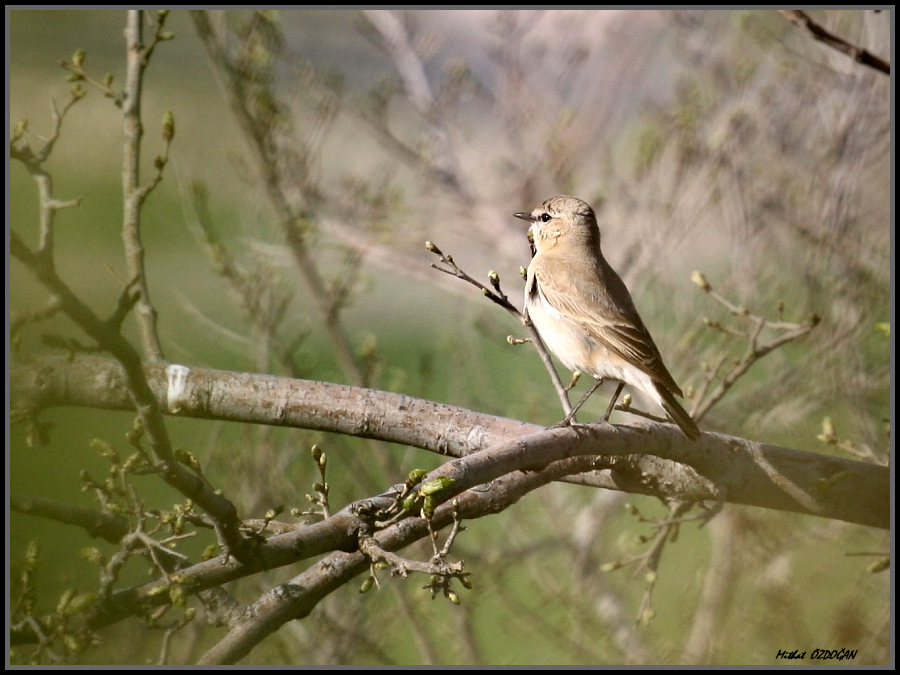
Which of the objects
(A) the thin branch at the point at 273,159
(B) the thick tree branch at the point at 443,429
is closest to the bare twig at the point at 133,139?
(B) the thick tree branch at the point at 443,429

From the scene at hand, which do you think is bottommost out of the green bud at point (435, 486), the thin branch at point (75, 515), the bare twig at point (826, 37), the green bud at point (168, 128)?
the thin branch at point (75, 515)

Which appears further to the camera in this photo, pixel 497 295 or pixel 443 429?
pixel 443 429

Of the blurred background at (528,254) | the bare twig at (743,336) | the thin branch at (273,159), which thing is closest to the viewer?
the bare twig at (743,336)

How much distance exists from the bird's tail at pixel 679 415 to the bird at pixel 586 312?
0.03 ft

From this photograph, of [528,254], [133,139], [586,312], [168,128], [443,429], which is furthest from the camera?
[528,254]

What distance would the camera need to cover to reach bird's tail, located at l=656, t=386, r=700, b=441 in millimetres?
2934

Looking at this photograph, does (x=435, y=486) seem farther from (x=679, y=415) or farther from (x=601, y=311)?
(x=601, y=311)

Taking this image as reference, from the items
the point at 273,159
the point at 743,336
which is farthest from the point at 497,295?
the point at 273,159

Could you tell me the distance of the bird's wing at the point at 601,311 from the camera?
336 centimetres

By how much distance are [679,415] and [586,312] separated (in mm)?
678

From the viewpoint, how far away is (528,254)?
16.0 ft

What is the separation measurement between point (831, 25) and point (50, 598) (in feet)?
14.9

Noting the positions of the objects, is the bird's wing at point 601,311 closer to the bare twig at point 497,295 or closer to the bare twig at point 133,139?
the bare twig at point 497,295

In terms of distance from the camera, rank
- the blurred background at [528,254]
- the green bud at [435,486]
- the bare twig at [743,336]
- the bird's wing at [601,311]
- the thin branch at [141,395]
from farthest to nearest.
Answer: the blurred background at [528,254] < the bird's wing at [601,311] < the bare twig at [743,336] < the green bud at [435,486] < the thin branch at [141,395]
